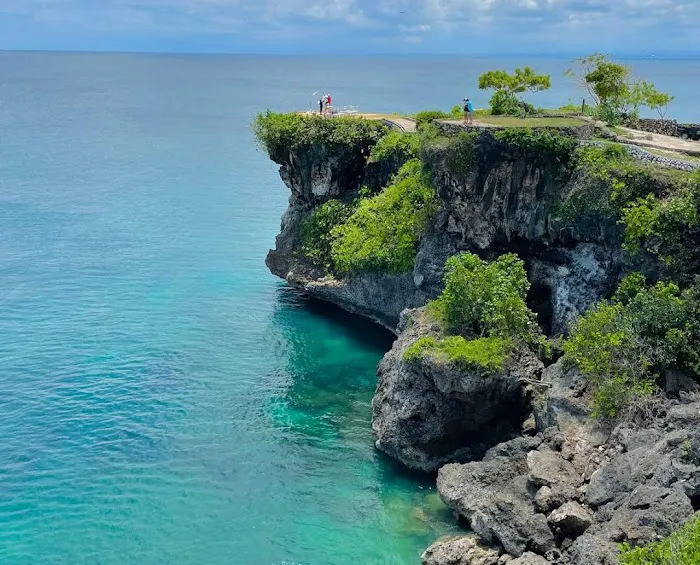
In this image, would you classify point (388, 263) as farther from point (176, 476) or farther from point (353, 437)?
point (176, 476)

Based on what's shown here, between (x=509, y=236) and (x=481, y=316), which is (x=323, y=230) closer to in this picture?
(x=509, y=236)

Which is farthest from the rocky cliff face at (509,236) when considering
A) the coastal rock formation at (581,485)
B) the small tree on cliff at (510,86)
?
the small tree on cliff at (510,86)

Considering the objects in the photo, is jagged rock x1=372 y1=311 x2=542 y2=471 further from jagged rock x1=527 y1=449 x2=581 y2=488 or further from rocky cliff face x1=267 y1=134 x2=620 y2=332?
rocky cliff face x1=267 y1=134 x2=620 y2=332

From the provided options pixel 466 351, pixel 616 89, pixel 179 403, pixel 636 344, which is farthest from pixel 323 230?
pixel 636 344

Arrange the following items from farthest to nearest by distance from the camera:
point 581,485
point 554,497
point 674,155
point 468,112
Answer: point 468,112 → point 674,155 → point 581,485 → point 554,497

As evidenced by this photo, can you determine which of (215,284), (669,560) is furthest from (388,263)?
(669,560)

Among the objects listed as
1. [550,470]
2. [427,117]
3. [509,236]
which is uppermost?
[427,117]
